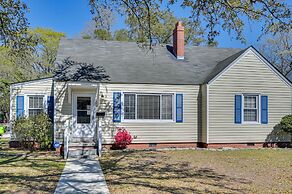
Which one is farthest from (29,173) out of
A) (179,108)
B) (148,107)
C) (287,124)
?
(287,124)

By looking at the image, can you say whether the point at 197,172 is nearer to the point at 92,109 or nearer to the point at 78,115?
the point at 92,109

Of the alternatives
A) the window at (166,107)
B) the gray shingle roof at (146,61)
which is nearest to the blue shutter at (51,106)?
the gray shingle roof at (146,61)

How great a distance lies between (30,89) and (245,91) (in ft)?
35.2

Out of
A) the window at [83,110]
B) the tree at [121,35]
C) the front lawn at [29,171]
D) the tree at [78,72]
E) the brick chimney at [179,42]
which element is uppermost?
the tree at [121,35]

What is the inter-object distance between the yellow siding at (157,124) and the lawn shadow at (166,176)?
9.92 ft

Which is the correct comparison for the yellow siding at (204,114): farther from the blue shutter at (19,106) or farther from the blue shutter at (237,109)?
the blue shutter at (19,106)

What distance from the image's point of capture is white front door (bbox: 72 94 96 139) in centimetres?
1522

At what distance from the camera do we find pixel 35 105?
52.3 ft

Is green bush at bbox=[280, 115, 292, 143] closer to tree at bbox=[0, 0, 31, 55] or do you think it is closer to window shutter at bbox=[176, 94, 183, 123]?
window shutter at bbox=[176, 94, 183, 123]

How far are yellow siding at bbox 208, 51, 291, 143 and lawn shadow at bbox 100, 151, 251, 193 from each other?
184 inches

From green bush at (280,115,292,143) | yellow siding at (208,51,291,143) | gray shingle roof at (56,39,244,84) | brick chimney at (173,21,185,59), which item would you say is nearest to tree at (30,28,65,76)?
gray shingle roof at (56,39,244,84)

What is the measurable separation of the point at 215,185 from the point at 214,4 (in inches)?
168

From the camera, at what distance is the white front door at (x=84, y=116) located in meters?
15.2

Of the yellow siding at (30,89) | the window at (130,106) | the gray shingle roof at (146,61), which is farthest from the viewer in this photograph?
the gray shingle roof at (146,61)
